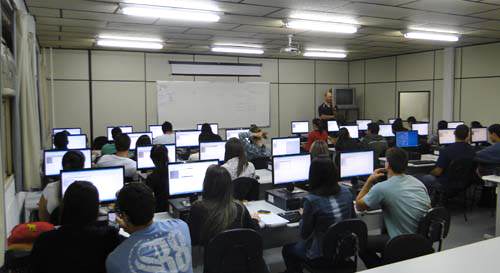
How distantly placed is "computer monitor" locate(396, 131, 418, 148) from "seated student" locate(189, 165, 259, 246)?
533cm

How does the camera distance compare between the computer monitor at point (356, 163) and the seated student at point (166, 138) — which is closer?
the computer monitor at point (356, 163)

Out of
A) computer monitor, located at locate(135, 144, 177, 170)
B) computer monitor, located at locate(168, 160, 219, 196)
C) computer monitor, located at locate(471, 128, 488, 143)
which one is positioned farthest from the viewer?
computer monitor, located at locate(471, 128, 488, 143)

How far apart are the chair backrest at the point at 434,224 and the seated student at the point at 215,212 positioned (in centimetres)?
129

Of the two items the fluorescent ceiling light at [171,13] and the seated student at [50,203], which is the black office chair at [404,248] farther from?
the fluorescent ceiling light at [171,13]

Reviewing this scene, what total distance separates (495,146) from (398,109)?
560cm

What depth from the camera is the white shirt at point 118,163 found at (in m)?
4.34

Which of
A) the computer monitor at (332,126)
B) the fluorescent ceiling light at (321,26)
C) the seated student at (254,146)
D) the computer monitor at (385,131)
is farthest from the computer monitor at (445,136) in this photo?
the seated student at (254,146)

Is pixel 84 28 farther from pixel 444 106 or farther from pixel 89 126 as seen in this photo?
pixel 444 106

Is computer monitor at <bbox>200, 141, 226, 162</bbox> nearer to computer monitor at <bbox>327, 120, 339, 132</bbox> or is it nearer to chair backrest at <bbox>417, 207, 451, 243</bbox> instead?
chair backrest at <bbox>417, 207, 451, 243</bbox>

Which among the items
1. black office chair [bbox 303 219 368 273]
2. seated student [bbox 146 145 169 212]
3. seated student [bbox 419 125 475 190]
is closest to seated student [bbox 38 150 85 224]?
seated student [bbox 146 145 169 212]

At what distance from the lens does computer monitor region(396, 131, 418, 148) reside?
7.24 meters

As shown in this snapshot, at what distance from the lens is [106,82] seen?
922 cm

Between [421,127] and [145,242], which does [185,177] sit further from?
[421,127]

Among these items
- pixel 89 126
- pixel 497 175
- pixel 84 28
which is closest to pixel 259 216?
pixel 497 175
